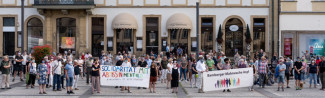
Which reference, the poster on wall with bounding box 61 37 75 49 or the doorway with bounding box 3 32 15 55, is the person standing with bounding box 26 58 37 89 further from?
the doorway with bounding box 3 32 15 55

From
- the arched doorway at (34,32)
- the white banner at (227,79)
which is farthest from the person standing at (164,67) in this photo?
the arched doorway at (34,32)

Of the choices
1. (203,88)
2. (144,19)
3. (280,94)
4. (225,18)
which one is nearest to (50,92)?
(203,88)

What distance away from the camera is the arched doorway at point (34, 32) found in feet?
117

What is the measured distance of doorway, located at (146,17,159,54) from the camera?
1395 inches

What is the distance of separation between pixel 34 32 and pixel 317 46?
2323 centimetres

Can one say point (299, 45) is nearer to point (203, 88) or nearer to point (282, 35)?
point (282, 35)

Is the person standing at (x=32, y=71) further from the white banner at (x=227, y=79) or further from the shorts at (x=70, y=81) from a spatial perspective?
the white banner at (x=227, y=79)

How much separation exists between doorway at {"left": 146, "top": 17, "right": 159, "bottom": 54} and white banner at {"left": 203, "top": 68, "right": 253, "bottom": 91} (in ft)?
51.2

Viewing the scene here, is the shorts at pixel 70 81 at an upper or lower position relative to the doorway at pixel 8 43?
lower

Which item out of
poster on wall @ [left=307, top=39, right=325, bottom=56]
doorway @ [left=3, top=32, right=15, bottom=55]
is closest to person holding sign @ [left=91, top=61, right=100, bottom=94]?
doorway @ [left=3, top=32, right=15, bottom=55]

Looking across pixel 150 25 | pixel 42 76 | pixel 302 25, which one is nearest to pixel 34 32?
pixel 150 25

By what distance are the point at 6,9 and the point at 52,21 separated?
13.0ft

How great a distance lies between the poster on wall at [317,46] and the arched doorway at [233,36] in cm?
554

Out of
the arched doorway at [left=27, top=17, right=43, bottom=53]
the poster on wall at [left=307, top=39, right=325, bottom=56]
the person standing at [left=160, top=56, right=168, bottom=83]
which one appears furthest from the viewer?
the arched doorway at [left=27, top=17, right=43, bottom=53]
